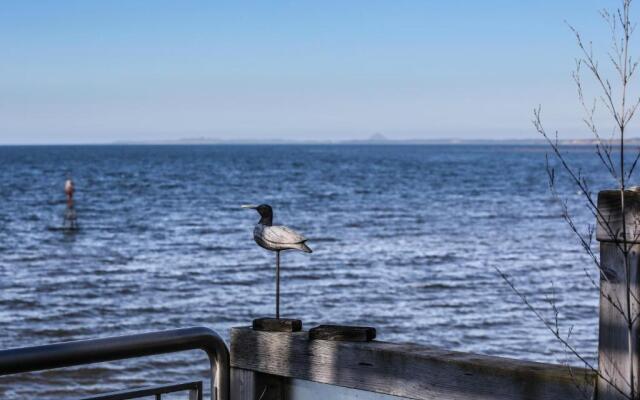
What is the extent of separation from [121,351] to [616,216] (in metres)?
1.56

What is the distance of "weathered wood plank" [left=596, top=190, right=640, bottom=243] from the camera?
119 inches

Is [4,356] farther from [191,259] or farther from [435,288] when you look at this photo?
[191,259]

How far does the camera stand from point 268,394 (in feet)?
13.2

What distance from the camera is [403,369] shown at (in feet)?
11.7

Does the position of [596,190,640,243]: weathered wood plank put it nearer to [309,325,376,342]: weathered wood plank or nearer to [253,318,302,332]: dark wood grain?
[309,325,376,342]: weathered wood plank

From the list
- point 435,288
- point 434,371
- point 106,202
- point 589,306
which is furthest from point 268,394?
point 106,202

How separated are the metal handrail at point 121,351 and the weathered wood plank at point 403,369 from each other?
263 mm

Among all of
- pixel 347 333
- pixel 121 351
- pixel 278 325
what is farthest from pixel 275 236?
pixel 121 351

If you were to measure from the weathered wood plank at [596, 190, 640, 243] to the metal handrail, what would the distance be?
138cm

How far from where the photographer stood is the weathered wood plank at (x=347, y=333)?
12.4ft

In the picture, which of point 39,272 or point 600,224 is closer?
point 600,224

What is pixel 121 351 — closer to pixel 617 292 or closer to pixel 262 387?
pixel 262 387

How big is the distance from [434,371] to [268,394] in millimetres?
809

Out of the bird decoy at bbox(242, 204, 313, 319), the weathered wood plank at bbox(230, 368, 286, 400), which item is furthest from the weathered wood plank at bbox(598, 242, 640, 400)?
the weathered wood plank at bbox(230, 368, 286, 400)
